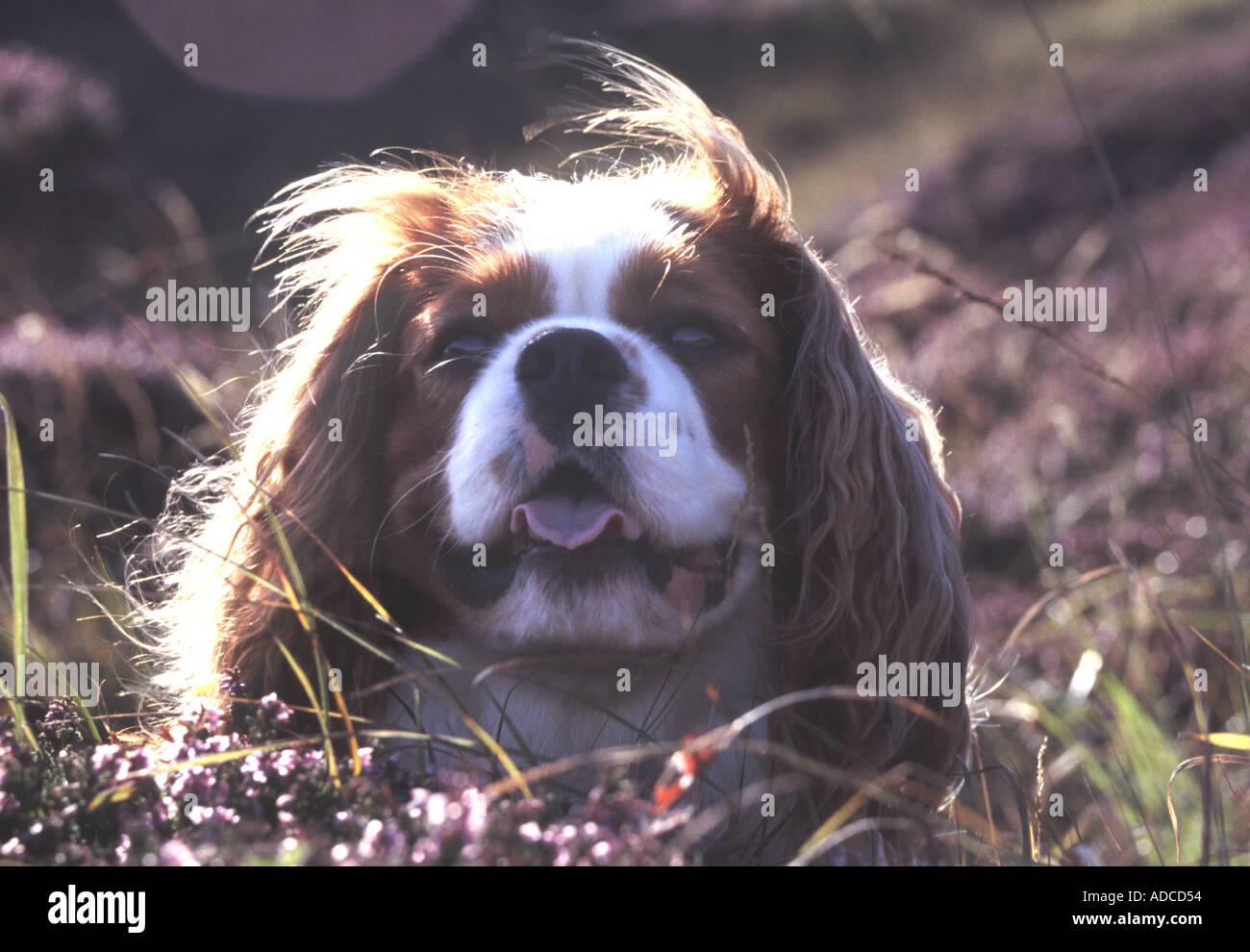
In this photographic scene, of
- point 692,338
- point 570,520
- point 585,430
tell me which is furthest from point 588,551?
point 692,338

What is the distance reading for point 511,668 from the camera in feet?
8.09

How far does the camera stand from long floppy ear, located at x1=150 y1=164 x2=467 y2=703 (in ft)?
8.42

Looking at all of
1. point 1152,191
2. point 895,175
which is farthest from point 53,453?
point 895,175

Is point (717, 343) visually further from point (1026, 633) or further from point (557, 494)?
point (1026, 633)

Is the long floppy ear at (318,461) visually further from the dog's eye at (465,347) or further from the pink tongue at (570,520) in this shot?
the pink tongue at (570,520)

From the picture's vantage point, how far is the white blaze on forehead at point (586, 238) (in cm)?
257

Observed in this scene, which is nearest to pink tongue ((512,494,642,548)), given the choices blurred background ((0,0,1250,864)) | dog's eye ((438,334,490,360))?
dog's eye ((438,334,490,360))

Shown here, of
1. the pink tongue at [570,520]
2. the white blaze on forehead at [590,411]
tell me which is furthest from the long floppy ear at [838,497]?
the pink tongue at [570,520]

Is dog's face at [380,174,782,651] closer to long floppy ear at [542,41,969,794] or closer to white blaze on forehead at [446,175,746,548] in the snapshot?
white blaze on forehead at [446,175,746,548]

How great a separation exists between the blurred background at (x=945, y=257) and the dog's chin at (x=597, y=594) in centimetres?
64

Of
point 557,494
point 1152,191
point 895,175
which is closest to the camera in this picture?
point 557,494

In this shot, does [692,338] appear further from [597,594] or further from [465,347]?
[597,594]

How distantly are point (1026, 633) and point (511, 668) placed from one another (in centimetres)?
340

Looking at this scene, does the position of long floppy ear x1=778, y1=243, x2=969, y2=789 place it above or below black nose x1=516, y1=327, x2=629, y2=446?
below
